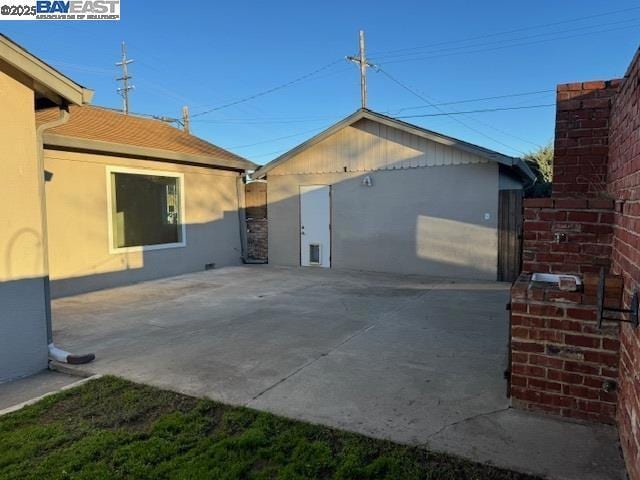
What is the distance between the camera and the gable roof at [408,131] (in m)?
8.93

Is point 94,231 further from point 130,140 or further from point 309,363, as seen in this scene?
point 309,363

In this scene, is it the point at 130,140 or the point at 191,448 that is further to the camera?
the point at 130,140

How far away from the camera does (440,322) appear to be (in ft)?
19.2

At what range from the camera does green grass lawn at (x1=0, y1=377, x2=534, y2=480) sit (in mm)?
2436

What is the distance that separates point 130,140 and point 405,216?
643 centimetres

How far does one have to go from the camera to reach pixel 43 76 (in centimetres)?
419

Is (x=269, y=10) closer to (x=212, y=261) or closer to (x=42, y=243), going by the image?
(x=212, y=261)

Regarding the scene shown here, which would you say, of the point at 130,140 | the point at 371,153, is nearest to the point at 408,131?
the point at 371,153

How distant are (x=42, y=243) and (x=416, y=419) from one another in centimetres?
386

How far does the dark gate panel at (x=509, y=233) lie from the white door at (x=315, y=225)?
429 centimetres

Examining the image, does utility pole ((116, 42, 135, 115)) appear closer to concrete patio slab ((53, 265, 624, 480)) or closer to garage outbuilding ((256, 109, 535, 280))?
garage outbuilding ((256, 109, 535, 280))

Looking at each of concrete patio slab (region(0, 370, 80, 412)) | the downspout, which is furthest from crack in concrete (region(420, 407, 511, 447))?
the downspout

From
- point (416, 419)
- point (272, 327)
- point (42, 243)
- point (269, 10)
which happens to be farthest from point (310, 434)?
point (269, 10)

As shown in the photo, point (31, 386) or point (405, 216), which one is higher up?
point (405, 216)
